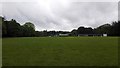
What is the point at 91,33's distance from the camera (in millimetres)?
106938

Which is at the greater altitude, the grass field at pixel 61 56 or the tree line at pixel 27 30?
the tree line at pixel 27 30

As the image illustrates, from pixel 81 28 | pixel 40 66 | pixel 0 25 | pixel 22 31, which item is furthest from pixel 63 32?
pixel 40 66

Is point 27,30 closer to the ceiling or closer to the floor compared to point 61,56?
closer to the ceiling

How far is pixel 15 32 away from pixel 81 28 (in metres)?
50.3

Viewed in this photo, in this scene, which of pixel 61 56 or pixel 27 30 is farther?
pixel 27 30

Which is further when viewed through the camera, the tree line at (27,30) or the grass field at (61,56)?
the tree line at (27,30)

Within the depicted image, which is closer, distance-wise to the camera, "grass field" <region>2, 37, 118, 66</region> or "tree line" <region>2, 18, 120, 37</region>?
"grass field" <region>2, 37, 118, 66</region>

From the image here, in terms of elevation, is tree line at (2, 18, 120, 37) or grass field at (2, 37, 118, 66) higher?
tree line at (2, 18, 120, 37)

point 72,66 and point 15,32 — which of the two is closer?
point 72,66

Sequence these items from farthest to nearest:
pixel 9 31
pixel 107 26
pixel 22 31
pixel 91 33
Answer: pixel 91 33
pixel 107 26
pixel 22 31
pixel 9 31

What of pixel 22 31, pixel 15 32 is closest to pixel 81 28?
pixel 22 31

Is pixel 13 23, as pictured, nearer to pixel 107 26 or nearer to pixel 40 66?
pixel 107 26

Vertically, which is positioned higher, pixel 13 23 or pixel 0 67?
pixel 13 23

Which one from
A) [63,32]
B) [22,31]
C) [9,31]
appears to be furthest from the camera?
[63,32]
